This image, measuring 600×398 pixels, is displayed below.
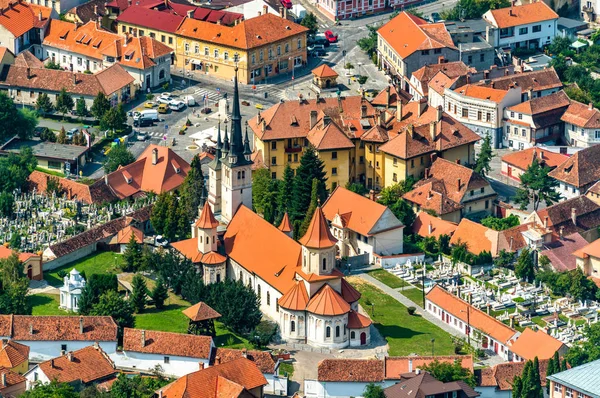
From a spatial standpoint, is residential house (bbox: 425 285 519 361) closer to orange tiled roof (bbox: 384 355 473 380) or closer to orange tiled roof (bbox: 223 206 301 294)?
orange tiled roof (bbox: 384 355 473 380)

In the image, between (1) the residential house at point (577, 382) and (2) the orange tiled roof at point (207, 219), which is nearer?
(1) the residential house at point (577, 382)

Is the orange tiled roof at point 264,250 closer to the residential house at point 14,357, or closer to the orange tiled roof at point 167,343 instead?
the orange tiled roof at point 167,343

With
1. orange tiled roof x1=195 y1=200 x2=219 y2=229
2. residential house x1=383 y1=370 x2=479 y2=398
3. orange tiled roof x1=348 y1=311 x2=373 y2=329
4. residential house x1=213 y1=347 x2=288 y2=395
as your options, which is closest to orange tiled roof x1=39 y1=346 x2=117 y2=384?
residential house x1=213 y1=347 x2=288 y2=395

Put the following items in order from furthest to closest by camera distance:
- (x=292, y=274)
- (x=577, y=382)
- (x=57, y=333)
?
(x=292, y=274)
(x=57, y=333)
(x=577, y=382)

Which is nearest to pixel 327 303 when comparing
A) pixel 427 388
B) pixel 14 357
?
pixel 427 388

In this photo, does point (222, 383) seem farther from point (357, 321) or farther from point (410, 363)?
point (357, 321)

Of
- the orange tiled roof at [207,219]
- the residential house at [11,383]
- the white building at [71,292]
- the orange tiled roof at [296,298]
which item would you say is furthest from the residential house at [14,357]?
the orange tiled roof at [296,298]

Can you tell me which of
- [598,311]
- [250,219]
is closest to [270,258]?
[250,219]
